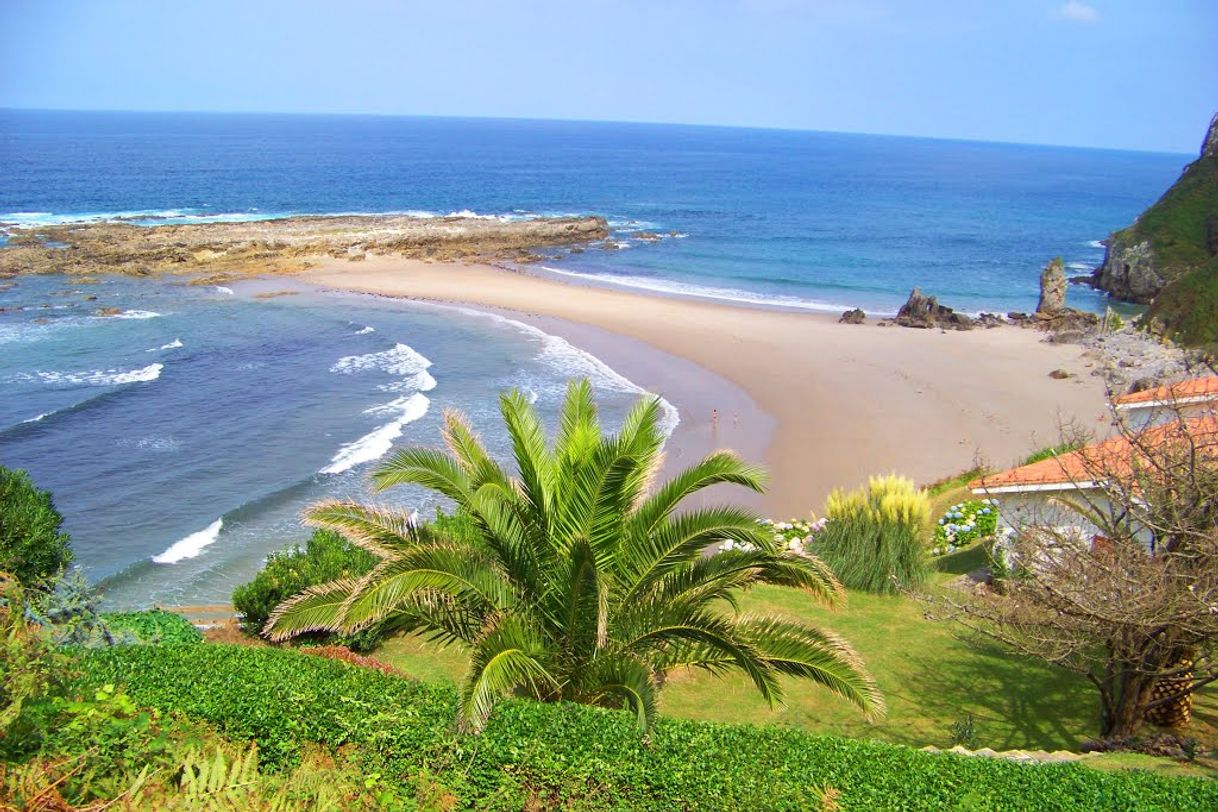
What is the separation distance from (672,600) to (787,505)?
13911 mm

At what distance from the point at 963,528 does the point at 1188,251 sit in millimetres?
45651

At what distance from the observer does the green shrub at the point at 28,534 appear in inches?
492

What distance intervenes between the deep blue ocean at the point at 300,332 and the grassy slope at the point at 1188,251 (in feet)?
19.6

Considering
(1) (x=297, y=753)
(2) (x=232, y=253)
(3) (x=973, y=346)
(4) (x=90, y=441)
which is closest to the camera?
(1) (x=297, y=753)

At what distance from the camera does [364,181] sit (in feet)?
322

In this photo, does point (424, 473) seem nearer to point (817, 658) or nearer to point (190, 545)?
point (817, 658)

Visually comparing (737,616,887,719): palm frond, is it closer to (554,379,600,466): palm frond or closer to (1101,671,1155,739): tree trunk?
(554,379,600,466): palm frond

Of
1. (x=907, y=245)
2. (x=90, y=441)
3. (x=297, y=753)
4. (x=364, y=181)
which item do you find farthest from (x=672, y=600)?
(x=364, y=181)

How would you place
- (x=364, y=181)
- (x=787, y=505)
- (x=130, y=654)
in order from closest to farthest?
(x=130, y=654) < (x=787, y=505) < (x=364, y=181)

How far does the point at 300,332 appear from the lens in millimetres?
36562

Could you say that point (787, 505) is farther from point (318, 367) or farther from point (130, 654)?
point (318, 367)

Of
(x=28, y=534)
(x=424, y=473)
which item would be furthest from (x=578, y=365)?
(x=424, y=473)

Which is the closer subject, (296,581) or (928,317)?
(296,581)

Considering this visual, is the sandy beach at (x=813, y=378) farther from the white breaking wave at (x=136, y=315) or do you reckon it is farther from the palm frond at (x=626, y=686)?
the palm frond at (x=626, y=686)
